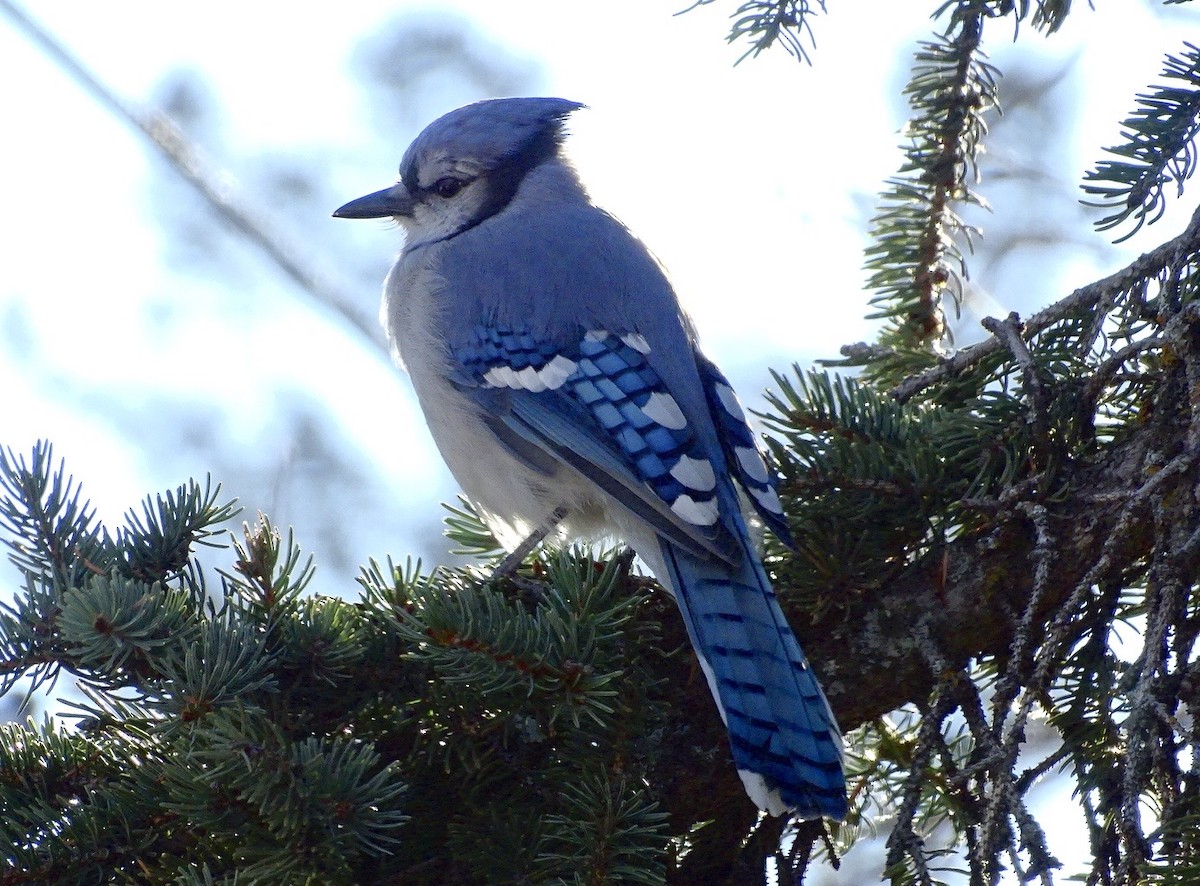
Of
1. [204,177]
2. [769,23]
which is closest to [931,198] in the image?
[769,23]

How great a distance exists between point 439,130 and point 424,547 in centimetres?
216

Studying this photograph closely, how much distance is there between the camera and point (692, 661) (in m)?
1.43

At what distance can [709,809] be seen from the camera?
132 cm

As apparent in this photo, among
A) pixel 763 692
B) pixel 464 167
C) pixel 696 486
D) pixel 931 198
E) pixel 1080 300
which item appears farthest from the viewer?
pixel 464 167

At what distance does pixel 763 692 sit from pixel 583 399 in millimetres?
574

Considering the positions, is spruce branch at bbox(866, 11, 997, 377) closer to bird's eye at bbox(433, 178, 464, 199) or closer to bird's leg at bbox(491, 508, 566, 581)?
bird's leg at bbox(491, 508, 566, 581)

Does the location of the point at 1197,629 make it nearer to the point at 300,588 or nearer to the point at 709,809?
the point at 709,809

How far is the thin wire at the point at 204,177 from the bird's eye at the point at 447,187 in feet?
2.51

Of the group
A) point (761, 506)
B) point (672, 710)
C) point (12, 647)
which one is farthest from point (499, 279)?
point (12, 647)

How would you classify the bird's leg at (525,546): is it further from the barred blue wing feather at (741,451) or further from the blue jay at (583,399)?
the barred blue wing feather at (741,451)

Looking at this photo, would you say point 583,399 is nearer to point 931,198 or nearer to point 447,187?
point 931,198

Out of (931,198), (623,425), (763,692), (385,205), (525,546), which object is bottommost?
(763,692)

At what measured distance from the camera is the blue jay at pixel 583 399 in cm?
131

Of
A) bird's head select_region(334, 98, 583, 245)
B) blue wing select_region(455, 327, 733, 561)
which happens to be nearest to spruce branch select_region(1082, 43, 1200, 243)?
blue wing select_region(455, 327, 733, 561)
